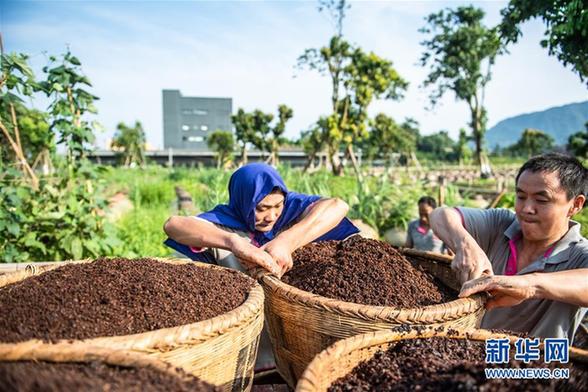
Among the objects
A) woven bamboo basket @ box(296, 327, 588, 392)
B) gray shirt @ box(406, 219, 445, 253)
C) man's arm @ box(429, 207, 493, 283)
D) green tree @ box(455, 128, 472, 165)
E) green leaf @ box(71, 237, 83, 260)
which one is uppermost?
green tree @ box(455, 128, 472, 165)

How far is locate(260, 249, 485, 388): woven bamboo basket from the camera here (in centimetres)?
104

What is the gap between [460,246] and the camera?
147cm

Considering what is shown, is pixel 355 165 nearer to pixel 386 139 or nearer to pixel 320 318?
pixel 320 318

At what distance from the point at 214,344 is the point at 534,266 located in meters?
1.20

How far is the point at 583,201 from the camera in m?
1.60

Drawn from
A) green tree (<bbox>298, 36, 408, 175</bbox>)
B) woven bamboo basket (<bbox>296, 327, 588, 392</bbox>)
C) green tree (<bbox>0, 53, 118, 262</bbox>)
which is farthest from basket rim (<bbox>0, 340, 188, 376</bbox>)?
green tree (<bbox>298, 36, 408, 175</bbox>)

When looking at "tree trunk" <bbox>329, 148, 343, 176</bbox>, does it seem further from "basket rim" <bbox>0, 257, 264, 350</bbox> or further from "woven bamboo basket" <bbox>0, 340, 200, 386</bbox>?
"woven bamboo basket" <bbox>0, 340, 200, 386</bbox>

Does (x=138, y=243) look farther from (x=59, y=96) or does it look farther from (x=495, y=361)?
(x=495, y=361)

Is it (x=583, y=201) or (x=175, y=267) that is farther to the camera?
(x=583, y=201)

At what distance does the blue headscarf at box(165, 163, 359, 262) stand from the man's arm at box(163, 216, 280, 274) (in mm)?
110

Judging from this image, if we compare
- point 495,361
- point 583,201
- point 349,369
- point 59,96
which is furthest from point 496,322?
point 59,96

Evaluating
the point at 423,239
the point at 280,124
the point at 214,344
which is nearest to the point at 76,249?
the point at 214,344

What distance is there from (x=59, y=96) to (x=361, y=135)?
372 inches

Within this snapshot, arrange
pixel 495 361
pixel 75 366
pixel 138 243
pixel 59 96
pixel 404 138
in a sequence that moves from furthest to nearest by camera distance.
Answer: pixel 404 138 → pixel 138 243 → pixel 59 96 → pixel 495 361 → pixel 75 366
